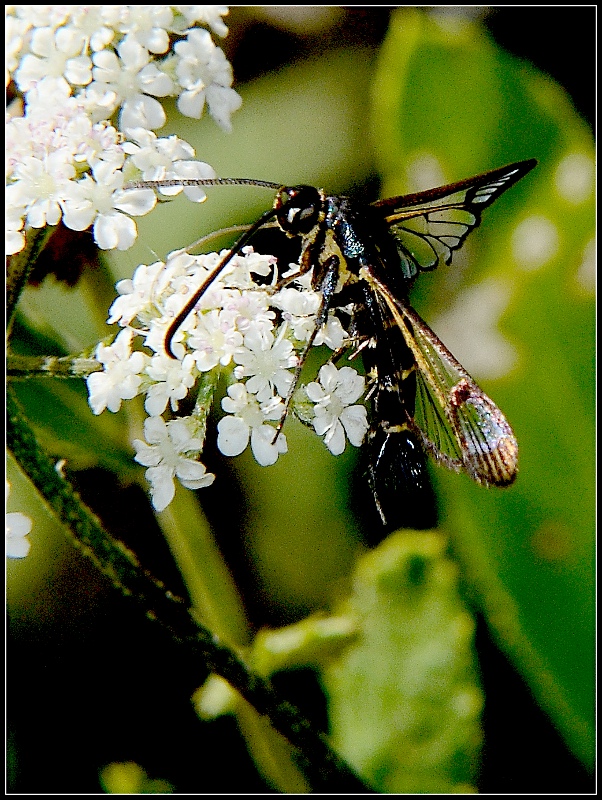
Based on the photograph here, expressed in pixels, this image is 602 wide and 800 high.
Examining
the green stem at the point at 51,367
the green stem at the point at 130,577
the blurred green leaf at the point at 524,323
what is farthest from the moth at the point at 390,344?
the blurred green leaf at the point at 524,323

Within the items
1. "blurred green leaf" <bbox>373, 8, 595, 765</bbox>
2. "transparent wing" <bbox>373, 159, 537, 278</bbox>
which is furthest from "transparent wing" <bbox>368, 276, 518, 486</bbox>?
"blurred green leaf" <bbox>373, 8, 595, 765</bbox>

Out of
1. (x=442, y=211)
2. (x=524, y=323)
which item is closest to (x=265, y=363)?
(x=442, y=211)

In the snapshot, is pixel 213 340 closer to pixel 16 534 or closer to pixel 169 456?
pixel 169 456

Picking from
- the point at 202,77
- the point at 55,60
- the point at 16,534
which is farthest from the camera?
the point at 202,77

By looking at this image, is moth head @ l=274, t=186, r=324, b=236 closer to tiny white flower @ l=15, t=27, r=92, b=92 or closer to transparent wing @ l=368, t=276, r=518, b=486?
transparent wing @ l=368, t=276, r=518, b=486

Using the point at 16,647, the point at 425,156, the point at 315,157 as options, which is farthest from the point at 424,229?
the point at 16,647

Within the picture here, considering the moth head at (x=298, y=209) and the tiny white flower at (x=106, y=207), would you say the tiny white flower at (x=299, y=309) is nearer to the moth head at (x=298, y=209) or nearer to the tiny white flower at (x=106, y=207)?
the moth head at (x=298, y=209)
